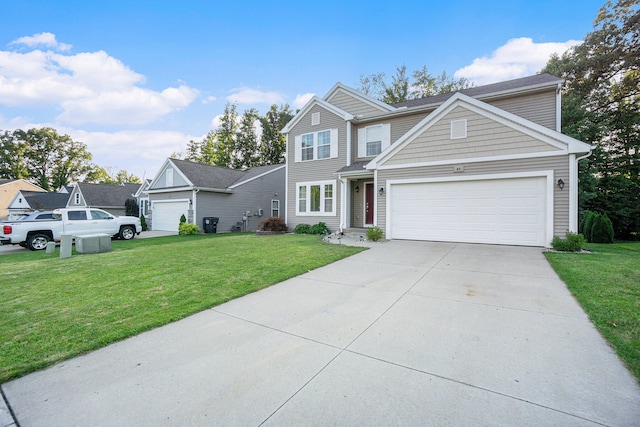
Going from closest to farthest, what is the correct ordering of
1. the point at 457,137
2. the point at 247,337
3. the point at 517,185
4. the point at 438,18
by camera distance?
the point at 247,337
the point at 517,185
the point at 457,137
the point at 438,18

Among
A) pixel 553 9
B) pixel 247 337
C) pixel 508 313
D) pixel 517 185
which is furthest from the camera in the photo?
pixel 553 9

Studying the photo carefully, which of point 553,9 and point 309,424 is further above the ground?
point 553,9

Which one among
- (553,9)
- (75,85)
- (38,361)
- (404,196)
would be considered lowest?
(38,361)

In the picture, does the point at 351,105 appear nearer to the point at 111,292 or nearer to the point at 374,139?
the point at 374,139

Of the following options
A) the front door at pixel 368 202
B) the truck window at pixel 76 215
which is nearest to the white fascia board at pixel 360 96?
the front door at pixel 368 202

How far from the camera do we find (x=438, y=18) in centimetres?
1301

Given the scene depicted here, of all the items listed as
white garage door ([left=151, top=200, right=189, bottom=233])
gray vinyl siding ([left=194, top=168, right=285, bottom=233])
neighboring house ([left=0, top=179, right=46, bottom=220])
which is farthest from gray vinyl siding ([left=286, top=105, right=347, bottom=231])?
neighboring house ([left=0, top=179, right=46, bottom=220])

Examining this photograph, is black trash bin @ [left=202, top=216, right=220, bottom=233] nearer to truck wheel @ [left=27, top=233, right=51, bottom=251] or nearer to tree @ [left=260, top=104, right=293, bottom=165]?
truck wheel @ [left=27, top=233, right=51, bottom=251]

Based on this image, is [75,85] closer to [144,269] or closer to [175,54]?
[175,54]

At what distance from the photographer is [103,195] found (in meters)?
29.0

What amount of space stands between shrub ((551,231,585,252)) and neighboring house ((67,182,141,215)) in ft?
106

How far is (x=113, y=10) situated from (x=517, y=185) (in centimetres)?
1513

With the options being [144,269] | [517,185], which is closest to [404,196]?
[517,185]

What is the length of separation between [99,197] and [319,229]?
90.1 feet
